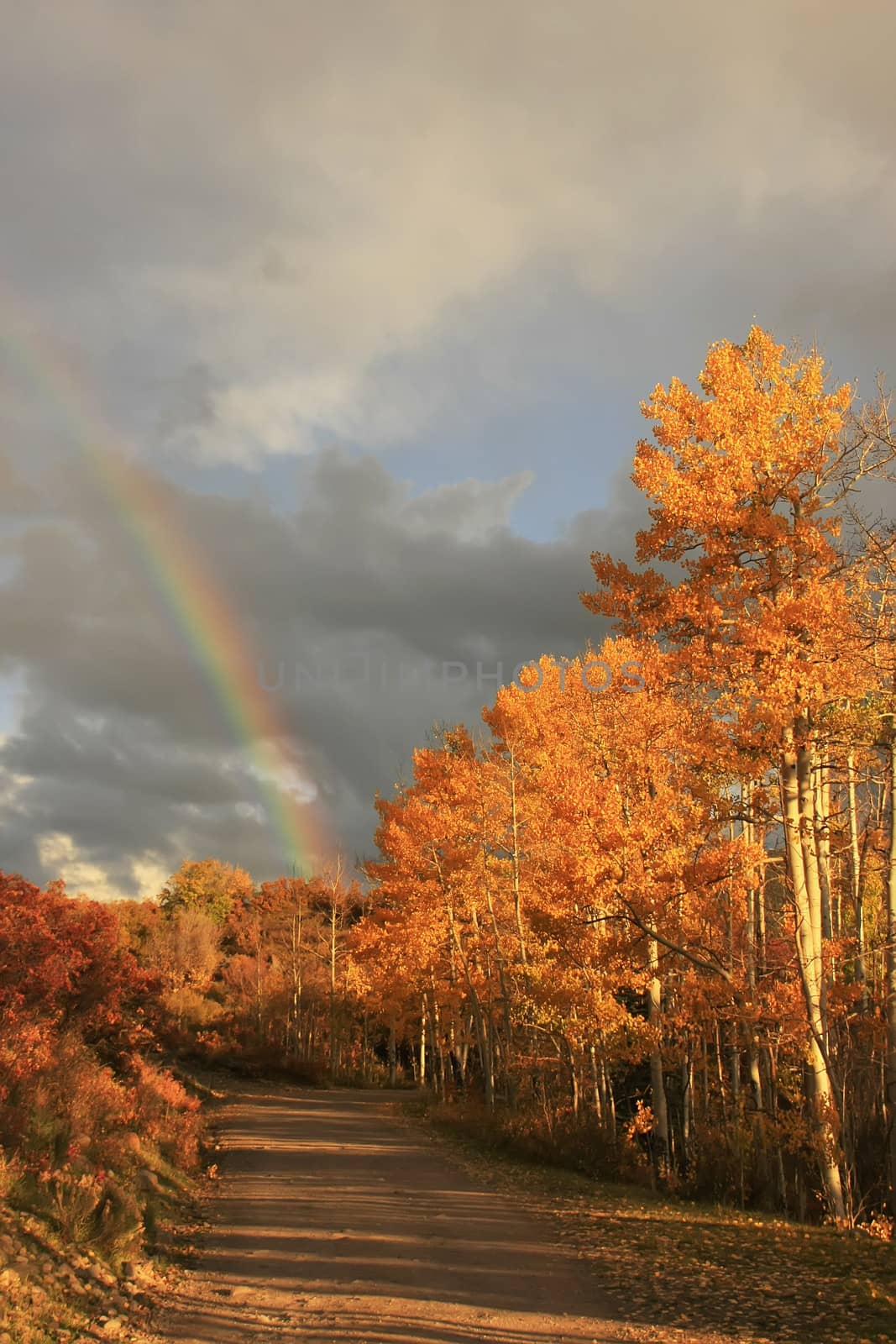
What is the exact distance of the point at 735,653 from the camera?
497 inches

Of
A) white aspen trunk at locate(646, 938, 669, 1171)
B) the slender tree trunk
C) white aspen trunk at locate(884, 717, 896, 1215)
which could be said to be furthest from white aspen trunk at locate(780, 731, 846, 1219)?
the slender tree trunk

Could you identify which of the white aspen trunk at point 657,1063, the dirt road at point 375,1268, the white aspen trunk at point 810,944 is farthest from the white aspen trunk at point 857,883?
the dirt road at point 375,1268

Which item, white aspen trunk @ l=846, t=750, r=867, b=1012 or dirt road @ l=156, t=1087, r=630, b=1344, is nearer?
dirt road @ l=156, t=1087, r=630, b=1344

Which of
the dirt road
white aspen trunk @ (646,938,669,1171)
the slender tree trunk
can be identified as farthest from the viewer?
the slender tree trunk

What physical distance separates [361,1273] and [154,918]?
6285 centimetres

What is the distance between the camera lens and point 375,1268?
8844 millimetres

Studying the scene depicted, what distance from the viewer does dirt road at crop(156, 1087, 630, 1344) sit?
23.0 feet

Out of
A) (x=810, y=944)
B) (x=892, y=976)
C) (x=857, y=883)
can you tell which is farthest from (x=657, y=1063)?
(x=892, y=976)

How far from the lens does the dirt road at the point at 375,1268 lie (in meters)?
7.00

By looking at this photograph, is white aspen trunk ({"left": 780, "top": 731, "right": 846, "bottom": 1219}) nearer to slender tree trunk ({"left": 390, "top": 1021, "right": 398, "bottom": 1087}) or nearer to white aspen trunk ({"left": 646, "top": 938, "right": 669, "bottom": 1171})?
white aspen trunk ({"left": 646, "top": 938, "right": 669, "bottom": 1171})

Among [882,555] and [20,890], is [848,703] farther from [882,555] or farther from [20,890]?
[20,890]

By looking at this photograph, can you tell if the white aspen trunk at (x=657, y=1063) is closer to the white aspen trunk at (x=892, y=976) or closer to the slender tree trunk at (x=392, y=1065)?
the white aspen trunk at (x=892, y=976)

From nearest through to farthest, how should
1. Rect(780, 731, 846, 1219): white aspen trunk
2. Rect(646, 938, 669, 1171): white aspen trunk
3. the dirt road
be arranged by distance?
the dirt road
Rect(780, 731, 846, 1219): white aspen trunk
Rect(646, 938, 669, 1171): white aspen trunk

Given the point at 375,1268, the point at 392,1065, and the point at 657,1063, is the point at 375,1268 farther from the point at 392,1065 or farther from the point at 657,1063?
the point at 392,1065
